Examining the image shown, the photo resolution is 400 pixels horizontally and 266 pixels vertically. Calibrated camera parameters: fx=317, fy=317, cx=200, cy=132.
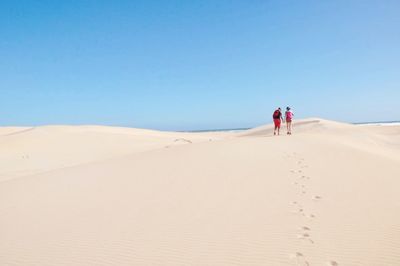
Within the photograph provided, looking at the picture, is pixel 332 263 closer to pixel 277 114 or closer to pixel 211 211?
pixel 211 211

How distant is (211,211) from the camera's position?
5.76 m

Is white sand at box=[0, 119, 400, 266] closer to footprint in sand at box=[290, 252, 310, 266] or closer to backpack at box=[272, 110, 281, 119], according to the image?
footprint in sand at box=[290, 252, 310, 266]

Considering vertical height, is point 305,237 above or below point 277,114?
below

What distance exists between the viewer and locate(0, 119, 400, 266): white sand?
4.25 meters

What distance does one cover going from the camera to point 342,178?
790cm

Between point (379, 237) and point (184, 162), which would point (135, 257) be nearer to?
point (379, 237)

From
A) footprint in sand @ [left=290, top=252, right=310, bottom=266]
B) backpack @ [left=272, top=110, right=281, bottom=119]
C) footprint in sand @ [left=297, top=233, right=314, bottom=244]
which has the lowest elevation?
footprint in sand @ [left=290, top=252, right=310, bottom=266]

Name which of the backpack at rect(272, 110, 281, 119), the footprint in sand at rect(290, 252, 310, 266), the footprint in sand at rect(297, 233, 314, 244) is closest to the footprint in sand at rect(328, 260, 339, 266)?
the footprint in sand at rect(290, 252, 310, 266)

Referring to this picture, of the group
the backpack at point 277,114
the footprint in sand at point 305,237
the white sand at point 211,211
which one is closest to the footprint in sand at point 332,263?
the white sand at point 211,211

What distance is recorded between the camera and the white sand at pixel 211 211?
4.25m

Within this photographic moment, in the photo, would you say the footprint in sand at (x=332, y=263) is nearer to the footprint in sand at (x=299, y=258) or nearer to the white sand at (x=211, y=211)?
the white sand at (x=211, y=211)

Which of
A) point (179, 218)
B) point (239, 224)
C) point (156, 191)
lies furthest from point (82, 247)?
point (156, 191)

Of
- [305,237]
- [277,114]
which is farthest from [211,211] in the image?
[277,114]

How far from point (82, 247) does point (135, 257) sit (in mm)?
922
